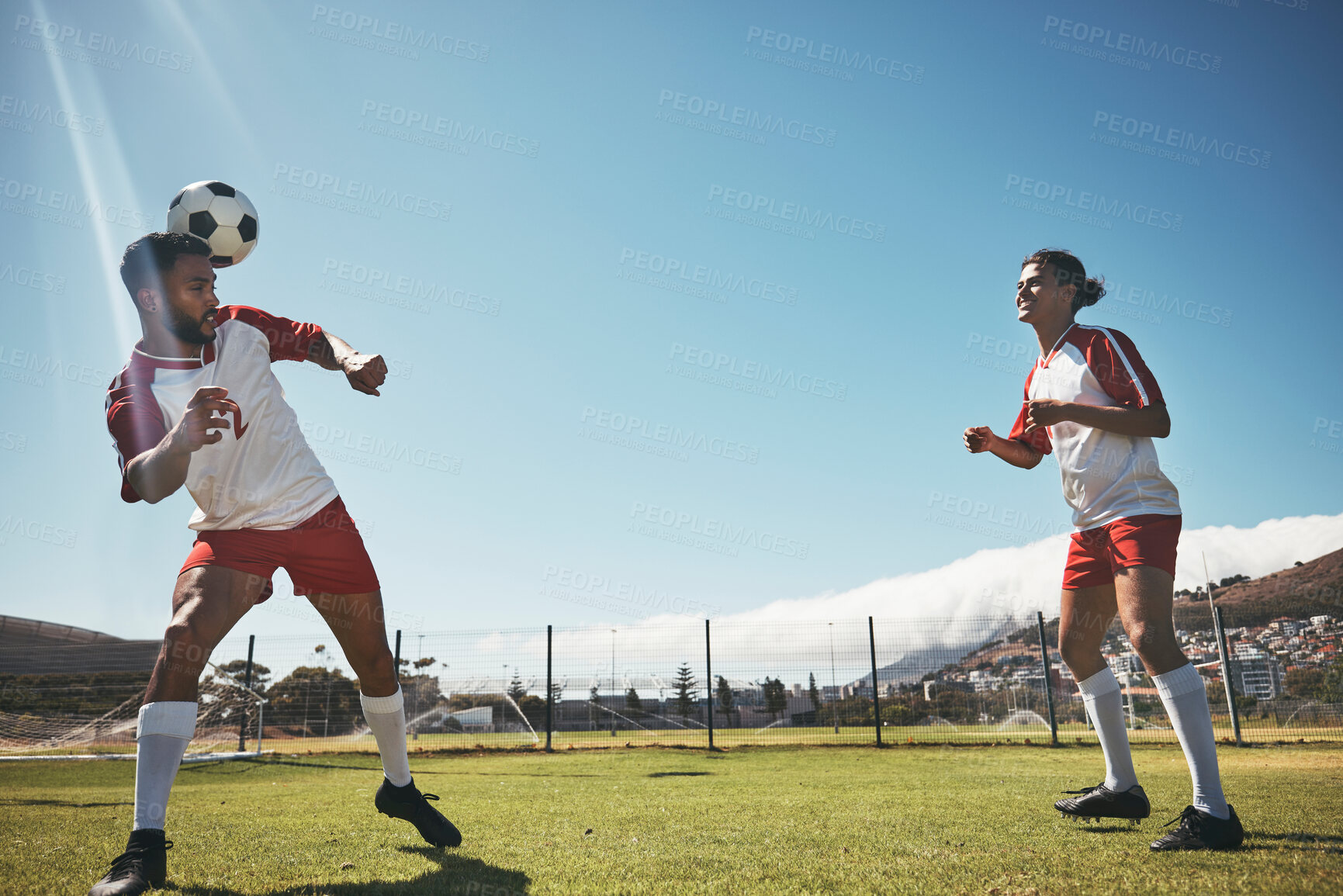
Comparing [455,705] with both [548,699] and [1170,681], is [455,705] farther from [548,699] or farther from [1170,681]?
[1170,681]

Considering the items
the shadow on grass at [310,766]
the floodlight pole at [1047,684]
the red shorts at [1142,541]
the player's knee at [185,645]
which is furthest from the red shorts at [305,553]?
the floodlight pole at [1047,684]

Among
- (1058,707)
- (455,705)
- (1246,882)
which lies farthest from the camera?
(455,705)

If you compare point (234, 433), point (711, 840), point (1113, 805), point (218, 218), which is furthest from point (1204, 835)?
point (218, 218)

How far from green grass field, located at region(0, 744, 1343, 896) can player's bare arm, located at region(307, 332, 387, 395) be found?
167cm

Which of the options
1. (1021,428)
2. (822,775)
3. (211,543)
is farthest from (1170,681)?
(822,775)

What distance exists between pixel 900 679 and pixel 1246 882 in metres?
13.1

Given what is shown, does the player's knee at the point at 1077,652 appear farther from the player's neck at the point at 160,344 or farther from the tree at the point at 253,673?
the tree at the point at 253,673

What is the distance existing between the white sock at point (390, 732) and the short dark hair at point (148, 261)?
6.06 ft

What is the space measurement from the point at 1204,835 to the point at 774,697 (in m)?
12.8

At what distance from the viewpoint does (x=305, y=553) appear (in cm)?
281

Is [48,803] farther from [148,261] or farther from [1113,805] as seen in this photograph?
[1113,805]

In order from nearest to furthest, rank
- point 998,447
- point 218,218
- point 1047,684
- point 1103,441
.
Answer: point 1103,441 → point 218,218 → point 998,447 → point 1047,684

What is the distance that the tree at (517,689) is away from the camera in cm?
1416

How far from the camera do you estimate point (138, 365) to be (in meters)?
2.68
